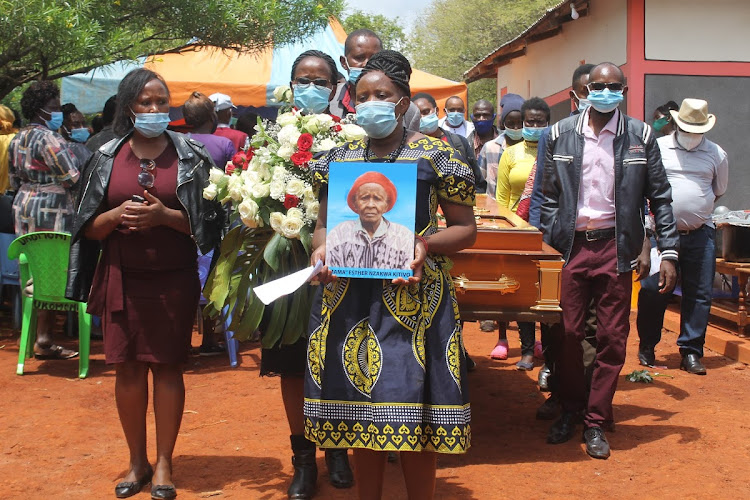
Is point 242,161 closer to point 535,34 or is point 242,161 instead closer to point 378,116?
point 378,116

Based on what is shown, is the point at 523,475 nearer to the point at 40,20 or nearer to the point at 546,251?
the point at 546,251

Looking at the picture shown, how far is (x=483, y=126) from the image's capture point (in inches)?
440

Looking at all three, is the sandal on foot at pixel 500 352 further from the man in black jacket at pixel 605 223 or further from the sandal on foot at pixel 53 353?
the sandal on foot at pixel 53 353

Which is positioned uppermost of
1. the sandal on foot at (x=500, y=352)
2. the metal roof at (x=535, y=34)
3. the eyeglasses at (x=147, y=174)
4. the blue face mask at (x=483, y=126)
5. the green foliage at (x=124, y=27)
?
the metal roof at (x=535, y=34)

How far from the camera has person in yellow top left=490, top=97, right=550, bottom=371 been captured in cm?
792

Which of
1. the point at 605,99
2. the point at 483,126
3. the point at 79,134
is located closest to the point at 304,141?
the point at 605,99

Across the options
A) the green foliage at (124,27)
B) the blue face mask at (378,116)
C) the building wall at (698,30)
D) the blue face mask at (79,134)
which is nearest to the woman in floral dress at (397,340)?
the blue face mask at (378,116)

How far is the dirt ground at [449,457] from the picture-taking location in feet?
16.2

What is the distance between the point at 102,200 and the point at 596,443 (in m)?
3.18

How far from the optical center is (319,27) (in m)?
10.6

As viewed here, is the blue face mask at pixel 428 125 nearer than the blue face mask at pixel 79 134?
Yes

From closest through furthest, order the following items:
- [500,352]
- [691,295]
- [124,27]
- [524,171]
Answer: [691,295]
[524,171]
[500,352]
[124,27]

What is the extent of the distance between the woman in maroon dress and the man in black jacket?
222 centimetres

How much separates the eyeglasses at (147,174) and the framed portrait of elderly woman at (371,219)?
131 centimetres
